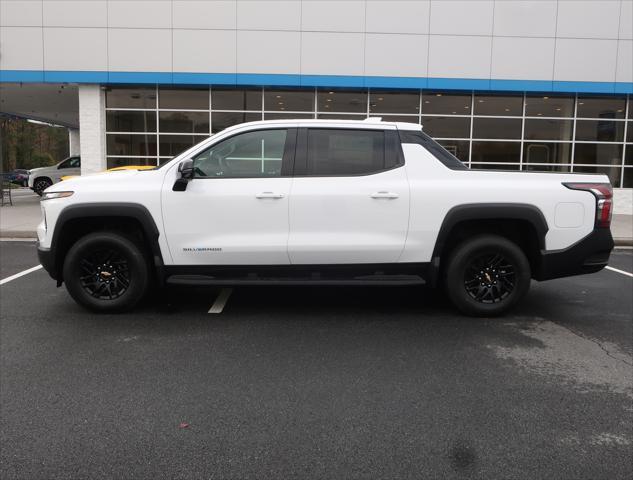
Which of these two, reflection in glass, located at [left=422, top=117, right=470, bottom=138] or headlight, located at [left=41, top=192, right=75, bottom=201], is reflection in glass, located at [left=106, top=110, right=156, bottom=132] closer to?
reflection in glass, located at [left=422, top=117, right=470, bottom=138]

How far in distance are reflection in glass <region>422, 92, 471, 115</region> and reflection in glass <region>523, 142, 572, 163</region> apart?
2463 millimetres

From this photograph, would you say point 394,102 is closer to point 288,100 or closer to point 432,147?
point 288,100

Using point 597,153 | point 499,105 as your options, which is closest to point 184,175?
point 499,105

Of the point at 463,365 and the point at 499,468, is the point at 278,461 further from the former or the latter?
the point at 463,365

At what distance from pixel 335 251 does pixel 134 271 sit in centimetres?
199

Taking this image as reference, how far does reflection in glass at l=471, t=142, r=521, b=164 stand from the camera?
1828 cm

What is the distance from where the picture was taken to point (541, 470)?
2850 mm

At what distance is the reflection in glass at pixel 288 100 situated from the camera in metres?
17.8

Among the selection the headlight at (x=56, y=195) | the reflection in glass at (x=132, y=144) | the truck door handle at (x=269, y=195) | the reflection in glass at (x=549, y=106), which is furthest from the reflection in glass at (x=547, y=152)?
the headlight at (x=56, y=195)

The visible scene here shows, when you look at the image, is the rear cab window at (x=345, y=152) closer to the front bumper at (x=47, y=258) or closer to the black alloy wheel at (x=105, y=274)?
the black alloy wheel at (x=105, y=274)

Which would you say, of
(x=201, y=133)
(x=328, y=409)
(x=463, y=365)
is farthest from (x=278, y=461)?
(x=201, y=133)

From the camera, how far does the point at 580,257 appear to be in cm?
547

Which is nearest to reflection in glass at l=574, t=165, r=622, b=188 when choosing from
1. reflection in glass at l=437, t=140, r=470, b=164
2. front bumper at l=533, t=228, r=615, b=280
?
reflection in glass at l=437, t=140, r=470, b=164

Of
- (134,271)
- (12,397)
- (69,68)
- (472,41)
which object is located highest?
(472,41)
